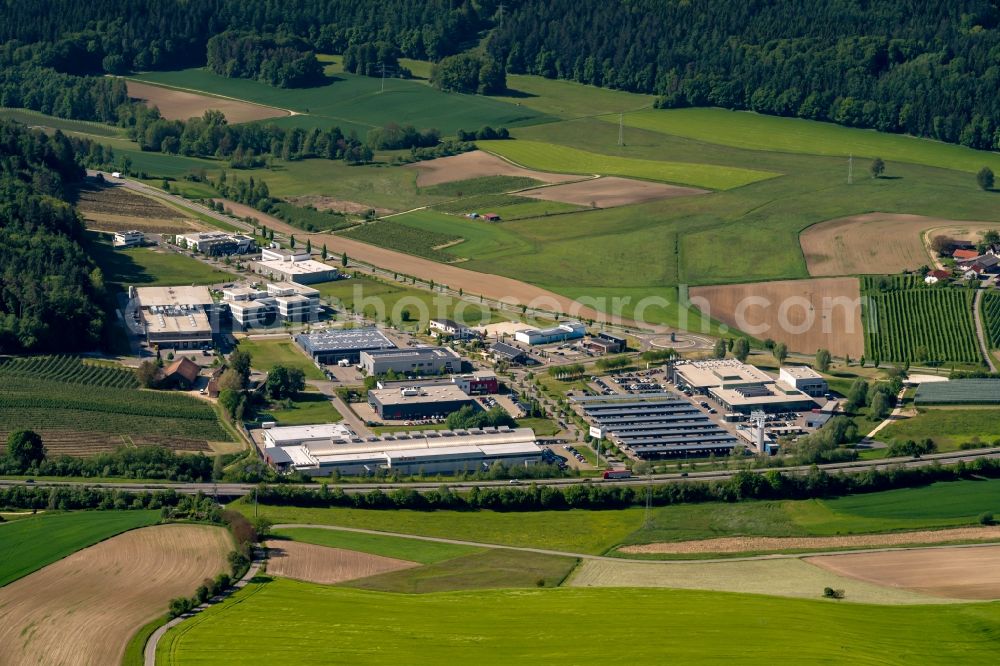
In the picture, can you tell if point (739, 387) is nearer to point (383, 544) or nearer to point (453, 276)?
point (453, 276)

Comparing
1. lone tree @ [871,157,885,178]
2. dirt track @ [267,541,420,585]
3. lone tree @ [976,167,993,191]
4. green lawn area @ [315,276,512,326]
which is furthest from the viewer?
lone tree @ [871,157,885,178]

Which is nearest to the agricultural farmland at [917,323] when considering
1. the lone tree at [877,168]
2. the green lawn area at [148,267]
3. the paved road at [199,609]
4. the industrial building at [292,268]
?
the lone tree at [877,168]

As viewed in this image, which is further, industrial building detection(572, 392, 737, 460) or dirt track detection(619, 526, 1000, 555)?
industrial building detection(572, 392, 737, 460)

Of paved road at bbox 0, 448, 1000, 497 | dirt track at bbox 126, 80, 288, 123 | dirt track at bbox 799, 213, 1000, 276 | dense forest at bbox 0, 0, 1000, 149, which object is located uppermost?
dense forest at bbox 0, 0, 1000, 149

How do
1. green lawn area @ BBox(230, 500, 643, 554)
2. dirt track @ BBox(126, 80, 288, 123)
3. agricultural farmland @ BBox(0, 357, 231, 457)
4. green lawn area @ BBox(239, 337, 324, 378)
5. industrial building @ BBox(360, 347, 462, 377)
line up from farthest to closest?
dirt track @ BBox(126, 80, 288, 123) < green lawn area @ BBox(239, 337, 324, 378) < industrial building @ BBox(360, 347, 462, 377) < agricultural farmland @ BBox(0, 357, 231, 457) < green lawn area @ BBox(230, 500, 643, 554)

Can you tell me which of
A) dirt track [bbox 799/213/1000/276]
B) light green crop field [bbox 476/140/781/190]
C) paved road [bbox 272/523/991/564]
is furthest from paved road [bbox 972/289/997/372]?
light green crop field [bbox 476/140/781/190]

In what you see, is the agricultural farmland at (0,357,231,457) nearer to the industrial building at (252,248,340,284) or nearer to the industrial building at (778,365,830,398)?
the industrial building at (252,248,340,284)
